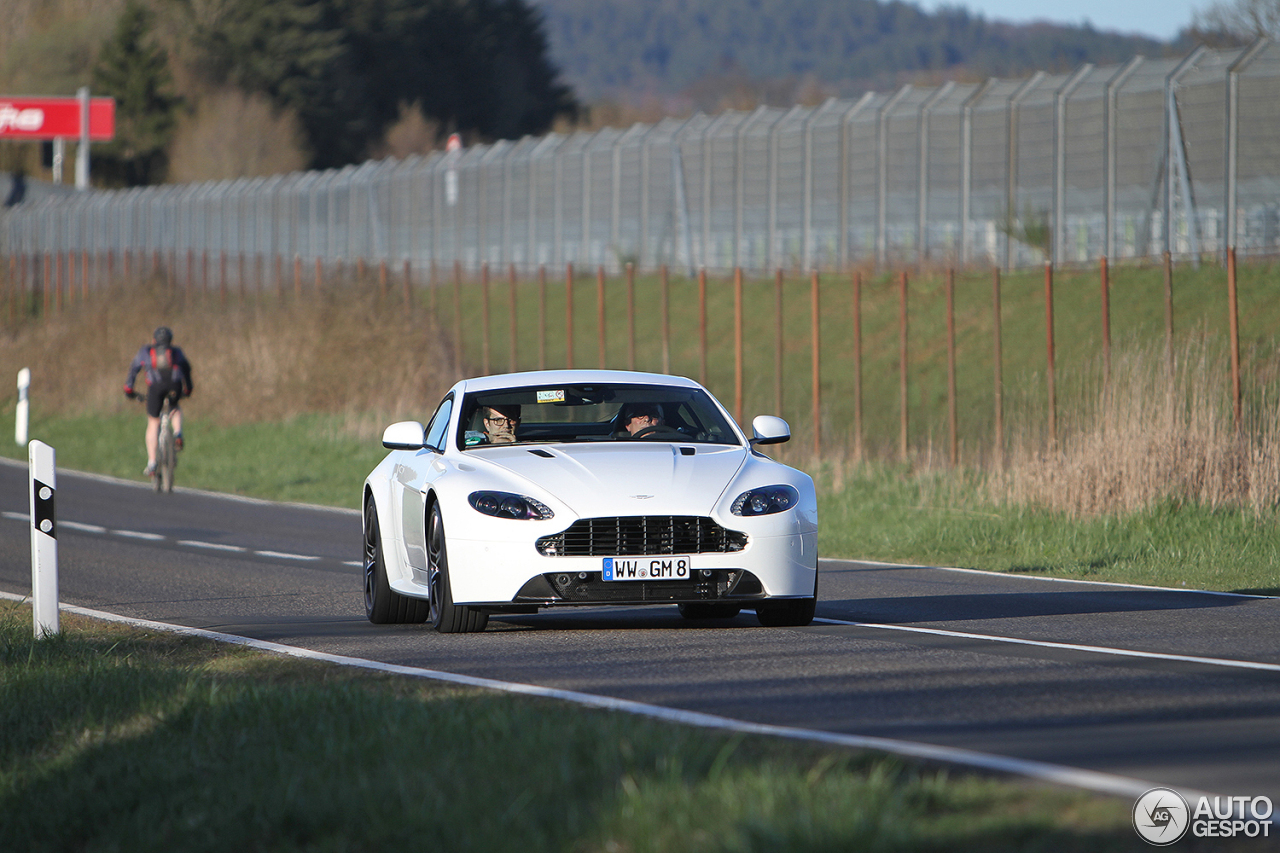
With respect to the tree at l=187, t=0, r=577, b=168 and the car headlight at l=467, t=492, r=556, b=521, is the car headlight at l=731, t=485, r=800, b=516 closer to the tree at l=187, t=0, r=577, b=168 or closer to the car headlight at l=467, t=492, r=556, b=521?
the car headlight at l=467, t=492, r=556, b=521

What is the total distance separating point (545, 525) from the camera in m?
9.65

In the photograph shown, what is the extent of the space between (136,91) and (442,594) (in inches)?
3932

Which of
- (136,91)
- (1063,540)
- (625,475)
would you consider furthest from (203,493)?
(136,91)

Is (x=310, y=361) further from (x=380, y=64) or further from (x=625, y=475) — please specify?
(x=380, y=64)

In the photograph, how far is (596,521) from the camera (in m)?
9.66

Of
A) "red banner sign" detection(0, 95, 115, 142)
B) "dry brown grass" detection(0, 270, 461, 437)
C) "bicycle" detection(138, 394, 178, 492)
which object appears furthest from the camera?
"red banner sign" detection(0, 95, 115, 142)

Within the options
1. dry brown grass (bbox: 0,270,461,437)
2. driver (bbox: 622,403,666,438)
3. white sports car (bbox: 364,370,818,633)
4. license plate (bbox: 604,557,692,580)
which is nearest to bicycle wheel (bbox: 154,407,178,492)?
dry brown grass (bbox: 0,270,461,437)

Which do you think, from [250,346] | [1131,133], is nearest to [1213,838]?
[1131,133]

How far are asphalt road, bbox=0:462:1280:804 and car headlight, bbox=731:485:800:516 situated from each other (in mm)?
680

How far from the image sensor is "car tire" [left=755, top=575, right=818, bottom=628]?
34.0 feet

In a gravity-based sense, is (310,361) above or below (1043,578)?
below

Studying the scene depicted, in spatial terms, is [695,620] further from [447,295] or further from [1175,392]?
[447,295]

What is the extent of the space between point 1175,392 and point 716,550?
9.01 m

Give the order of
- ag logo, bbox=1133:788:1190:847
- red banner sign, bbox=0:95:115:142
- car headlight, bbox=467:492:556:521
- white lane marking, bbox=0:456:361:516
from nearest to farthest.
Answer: ag logo, bbox=1133:788:1190:847, car headlight, bbox=467:492:556:521, white lane marking, bbox=0:456:361:516, red banner sign, bbox=0:95:115:142
